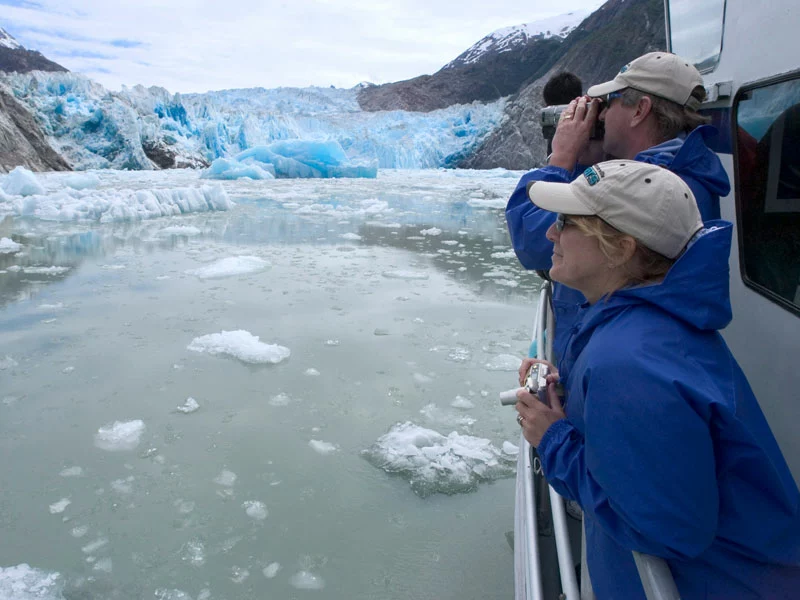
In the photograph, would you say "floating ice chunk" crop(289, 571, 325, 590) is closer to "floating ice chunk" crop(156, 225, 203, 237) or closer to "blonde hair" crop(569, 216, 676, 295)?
"blonde hair" crop(569, 216, 676, 295)

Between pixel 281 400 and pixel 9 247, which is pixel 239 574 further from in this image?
pixel 9 247

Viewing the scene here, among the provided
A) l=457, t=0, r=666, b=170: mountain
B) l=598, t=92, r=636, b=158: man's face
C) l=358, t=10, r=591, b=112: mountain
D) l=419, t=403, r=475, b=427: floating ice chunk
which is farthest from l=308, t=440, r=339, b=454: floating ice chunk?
l=358, t=10, r=591, b=112: mountain

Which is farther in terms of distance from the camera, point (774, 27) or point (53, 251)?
point (53, 251)

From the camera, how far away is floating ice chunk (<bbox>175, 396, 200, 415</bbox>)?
2885 millimetres

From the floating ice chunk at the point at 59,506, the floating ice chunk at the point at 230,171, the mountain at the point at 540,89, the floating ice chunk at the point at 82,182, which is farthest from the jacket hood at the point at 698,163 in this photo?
the mountain at the point at 540,89

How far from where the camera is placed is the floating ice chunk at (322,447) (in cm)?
259

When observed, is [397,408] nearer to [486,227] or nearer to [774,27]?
[774,27]

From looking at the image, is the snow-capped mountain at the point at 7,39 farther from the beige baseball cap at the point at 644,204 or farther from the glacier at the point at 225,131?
the beige baseball cap at the point at 644,204

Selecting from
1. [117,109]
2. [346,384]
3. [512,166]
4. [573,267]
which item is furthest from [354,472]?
[512,166]

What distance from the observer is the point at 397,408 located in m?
2.97

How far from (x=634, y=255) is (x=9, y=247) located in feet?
25.5

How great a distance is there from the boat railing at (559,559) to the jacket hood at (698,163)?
0.64m

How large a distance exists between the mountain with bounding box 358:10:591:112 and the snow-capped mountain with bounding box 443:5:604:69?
0.52 feet

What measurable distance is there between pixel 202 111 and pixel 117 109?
6.96 m
